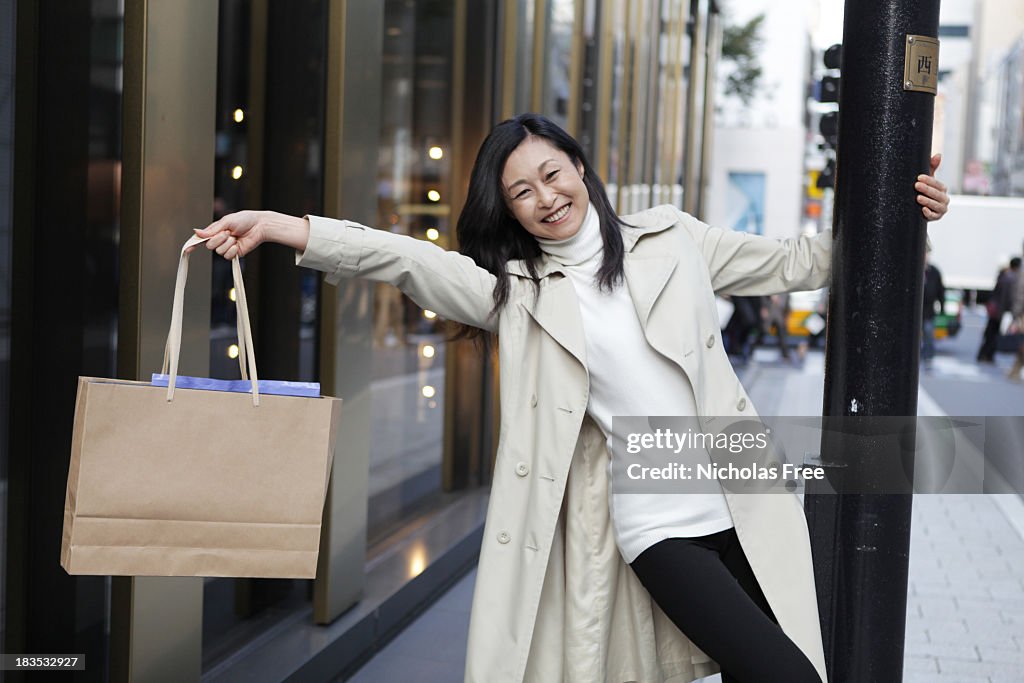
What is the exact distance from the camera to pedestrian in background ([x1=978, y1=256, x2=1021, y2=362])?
2003 cm

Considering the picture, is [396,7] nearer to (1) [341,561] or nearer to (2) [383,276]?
(1) [341,561]

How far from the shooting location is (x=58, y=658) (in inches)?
134

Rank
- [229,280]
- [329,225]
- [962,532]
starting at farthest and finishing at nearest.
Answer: [962,532]
[229,280]
[329,225]

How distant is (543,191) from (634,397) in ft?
1.71

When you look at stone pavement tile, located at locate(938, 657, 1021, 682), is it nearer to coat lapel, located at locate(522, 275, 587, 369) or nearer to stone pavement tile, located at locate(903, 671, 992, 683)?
stone pavement tile, located at locate(903, 671, 992, 683)

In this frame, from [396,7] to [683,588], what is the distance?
13.8ft

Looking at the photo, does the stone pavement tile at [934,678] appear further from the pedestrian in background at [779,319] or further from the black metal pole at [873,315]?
the pedestrian in background at [779,319]

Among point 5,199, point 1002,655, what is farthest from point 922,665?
point 5,199

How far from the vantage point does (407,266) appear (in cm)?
251

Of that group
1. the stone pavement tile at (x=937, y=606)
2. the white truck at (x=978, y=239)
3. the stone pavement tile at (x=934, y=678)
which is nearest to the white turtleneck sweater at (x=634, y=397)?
the stone pavement tile at (x=934, y=678)

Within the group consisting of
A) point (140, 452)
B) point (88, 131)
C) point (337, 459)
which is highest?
point (88, 131)

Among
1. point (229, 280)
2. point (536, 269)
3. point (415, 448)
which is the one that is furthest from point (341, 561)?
point (536, 269)

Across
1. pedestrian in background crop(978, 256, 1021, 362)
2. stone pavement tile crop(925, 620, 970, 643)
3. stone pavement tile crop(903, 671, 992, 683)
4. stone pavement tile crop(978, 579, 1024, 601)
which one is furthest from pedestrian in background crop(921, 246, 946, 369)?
stone pavement tile crop(903, 671, 992, 683)

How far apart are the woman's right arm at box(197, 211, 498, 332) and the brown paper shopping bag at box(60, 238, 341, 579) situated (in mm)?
92
